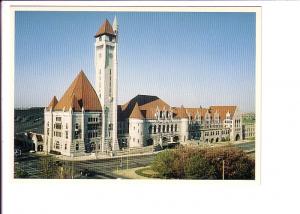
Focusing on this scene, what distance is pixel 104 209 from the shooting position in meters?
5.05

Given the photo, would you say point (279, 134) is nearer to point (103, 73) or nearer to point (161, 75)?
point (161, 75)

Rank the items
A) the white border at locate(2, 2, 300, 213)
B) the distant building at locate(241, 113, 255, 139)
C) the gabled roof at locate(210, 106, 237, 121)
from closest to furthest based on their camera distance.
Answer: the white border at locate(2, 2, 300, 213), the distant building at locate(241, 113, 255, 139), the gabled roof at locate(210, 106, 237, 121)

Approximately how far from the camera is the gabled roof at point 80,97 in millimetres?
5328

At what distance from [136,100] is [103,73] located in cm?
61

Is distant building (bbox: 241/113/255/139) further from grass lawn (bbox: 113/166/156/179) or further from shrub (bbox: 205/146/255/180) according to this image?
grass lawn (bbox: 113/166/156/179)

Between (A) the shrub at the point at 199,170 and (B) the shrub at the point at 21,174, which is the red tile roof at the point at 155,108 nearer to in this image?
(A) the shrub at the point at 199,170

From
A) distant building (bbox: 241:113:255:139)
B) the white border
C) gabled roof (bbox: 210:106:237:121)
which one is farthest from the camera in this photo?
gabled roof (bbox: 210:106:237:121)

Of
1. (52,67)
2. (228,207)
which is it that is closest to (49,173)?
(52,67)

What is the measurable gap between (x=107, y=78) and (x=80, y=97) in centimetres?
47

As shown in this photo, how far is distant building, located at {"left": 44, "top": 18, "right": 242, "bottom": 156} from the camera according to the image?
536 cm

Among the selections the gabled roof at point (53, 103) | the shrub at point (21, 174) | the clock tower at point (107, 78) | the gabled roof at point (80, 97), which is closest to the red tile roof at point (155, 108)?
the clock tower at point (107, 78)

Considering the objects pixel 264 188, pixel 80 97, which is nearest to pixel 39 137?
pixel 80 97

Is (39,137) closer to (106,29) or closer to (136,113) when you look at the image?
(136,113)

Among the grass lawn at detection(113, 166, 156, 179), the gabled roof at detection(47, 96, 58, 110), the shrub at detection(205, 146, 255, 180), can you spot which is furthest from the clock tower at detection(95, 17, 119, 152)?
the shrub at detection(205, 146, 255, 180)
